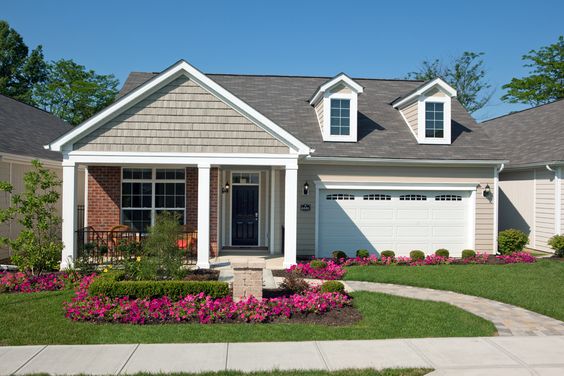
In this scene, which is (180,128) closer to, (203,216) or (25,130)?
(203,216)

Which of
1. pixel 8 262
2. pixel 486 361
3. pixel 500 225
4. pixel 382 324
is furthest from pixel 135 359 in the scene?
pixel 500 225

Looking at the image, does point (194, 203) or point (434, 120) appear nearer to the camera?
point (194, 203)

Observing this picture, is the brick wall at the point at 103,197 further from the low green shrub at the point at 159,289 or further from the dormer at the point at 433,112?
the dormer at the point at 433,112

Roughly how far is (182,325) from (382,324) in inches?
135

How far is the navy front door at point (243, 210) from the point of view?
17234 millimetres

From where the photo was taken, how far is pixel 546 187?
59.2 ft

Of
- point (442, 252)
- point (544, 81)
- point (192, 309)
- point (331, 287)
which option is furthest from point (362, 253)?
point (544, 81)

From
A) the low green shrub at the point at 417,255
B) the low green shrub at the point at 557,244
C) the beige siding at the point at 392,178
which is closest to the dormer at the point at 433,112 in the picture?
the beige siding at the point at 392,178

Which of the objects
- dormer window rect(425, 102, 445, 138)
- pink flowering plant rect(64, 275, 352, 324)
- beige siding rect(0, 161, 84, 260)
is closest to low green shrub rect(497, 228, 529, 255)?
dormer window rect(425, 102, 445, 138)

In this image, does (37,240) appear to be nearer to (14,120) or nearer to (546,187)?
(14,120)

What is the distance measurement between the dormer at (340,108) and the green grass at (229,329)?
27.3 feet

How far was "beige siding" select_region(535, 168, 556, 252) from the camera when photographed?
17688 millimetres

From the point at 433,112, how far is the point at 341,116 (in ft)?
10.6

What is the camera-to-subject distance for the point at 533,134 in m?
21.3
